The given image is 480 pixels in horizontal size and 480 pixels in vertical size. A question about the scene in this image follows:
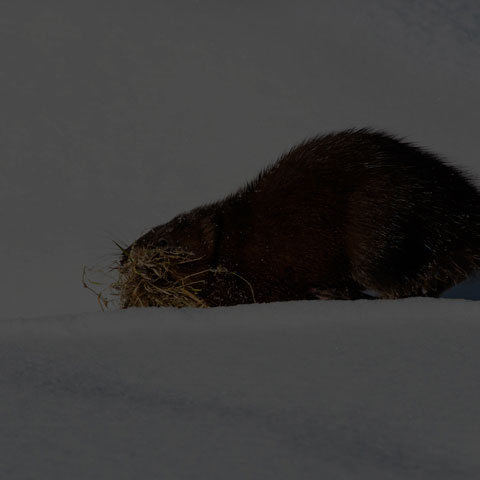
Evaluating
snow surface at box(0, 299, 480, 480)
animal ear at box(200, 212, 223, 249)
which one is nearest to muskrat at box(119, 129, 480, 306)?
animal ear at box(200, 212, 223, 249)

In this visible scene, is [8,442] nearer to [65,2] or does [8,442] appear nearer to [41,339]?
[41,339]

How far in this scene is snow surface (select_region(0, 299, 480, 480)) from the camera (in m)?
1.61

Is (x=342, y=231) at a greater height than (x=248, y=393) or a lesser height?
greater

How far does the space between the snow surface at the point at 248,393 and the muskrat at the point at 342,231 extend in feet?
2.36

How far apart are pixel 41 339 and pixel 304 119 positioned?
316cm

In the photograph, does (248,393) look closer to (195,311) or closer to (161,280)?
(195,311)

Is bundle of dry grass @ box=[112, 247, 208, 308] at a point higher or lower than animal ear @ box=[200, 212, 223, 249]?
lower

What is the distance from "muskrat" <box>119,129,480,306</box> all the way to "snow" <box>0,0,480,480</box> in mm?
482

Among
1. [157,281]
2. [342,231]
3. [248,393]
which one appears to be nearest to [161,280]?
[157,281]

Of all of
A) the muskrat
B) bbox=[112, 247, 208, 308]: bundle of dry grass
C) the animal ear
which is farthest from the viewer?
the animal ear

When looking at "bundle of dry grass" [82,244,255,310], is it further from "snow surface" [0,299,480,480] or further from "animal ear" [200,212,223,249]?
"snow surface" [0,299,480,480]

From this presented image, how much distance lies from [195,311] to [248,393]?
1.94 feet

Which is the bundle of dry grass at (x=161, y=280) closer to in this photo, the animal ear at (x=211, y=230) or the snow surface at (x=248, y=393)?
the animal ear at (x=211, y=230)

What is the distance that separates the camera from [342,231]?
3287 mm
